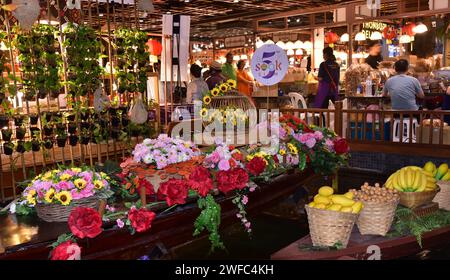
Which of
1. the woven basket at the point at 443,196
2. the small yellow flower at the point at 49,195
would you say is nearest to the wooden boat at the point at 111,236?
the small yellow flower at the point at 49,195

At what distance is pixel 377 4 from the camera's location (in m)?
10.8

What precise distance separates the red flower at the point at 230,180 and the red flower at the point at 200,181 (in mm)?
111

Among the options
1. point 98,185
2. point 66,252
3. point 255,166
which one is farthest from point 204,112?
point 66,252

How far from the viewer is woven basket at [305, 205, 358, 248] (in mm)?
2691

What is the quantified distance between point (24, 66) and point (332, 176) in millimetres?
3563

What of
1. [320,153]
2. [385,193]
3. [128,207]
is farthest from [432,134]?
[128,207]

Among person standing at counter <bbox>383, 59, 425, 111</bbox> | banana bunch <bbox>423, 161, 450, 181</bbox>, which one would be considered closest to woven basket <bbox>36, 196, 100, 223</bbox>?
banana bunch <bbox>423, 161, 450, 181</bbox>

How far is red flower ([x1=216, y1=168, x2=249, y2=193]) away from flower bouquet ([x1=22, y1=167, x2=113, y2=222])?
783 millimetres

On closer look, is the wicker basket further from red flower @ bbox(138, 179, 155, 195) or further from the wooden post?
the wooden post

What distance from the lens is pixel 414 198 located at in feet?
10.4

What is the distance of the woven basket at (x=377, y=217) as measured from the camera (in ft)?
9.37

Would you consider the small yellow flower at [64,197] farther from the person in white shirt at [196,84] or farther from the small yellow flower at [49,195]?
the person in white shirt at [196,84]

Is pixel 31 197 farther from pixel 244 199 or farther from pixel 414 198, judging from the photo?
pixel 414 198

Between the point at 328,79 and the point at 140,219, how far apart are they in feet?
21.3
